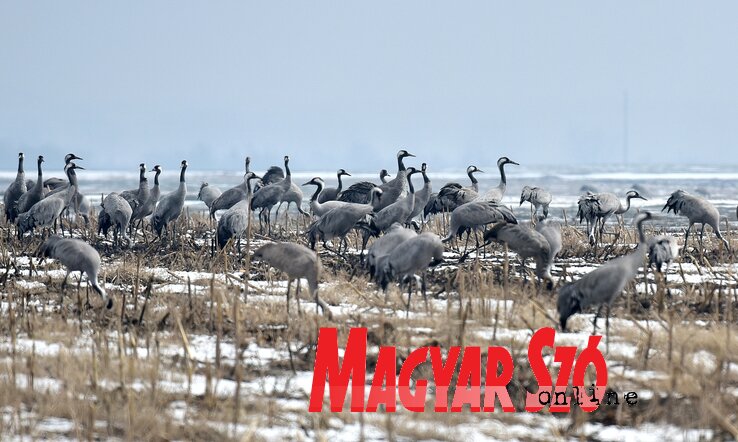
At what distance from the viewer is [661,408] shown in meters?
4.89

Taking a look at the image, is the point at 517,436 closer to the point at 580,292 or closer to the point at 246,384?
the point at 246,384

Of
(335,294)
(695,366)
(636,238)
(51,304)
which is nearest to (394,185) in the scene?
(636,238)

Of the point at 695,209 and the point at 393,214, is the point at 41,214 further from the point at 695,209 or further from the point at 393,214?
the point at 695,209

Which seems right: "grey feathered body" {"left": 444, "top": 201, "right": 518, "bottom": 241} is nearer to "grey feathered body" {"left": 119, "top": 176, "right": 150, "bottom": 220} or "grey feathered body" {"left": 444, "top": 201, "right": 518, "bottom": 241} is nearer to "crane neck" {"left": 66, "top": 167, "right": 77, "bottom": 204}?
"crane neck" {"left": 66, "top": 167, "right": 77, "bottom": 204}

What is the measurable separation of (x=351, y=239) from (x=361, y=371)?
7957 millimetres

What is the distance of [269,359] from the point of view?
593cm

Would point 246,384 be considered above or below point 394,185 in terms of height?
below

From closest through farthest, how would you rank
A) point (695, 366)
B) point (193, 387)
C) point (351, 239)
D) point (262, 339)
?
point (193, 387) < point (695, 366) < point (262, 339) < point (351, 239)

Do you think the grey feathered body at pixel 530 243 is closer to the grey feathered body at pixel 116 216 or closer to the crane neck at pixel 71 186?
the grey feathered body at pixel 116 216

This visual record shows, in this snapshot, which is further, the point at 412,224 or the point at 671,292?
the point at 412,224

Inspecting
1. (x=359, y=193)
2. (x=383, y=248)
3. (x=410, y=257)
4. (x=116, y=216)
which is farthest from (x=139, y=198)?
(x=410, y=257)

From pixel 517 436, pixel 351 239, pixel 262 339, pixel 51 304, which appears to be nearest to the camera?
pixel 517 436

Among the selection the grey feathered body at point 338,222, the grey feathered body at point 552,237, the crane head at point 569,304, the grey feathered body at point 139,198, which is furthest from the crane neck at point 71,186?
the crane head at point 569,304

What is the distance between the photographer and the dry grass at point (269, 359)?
4.66 meters
